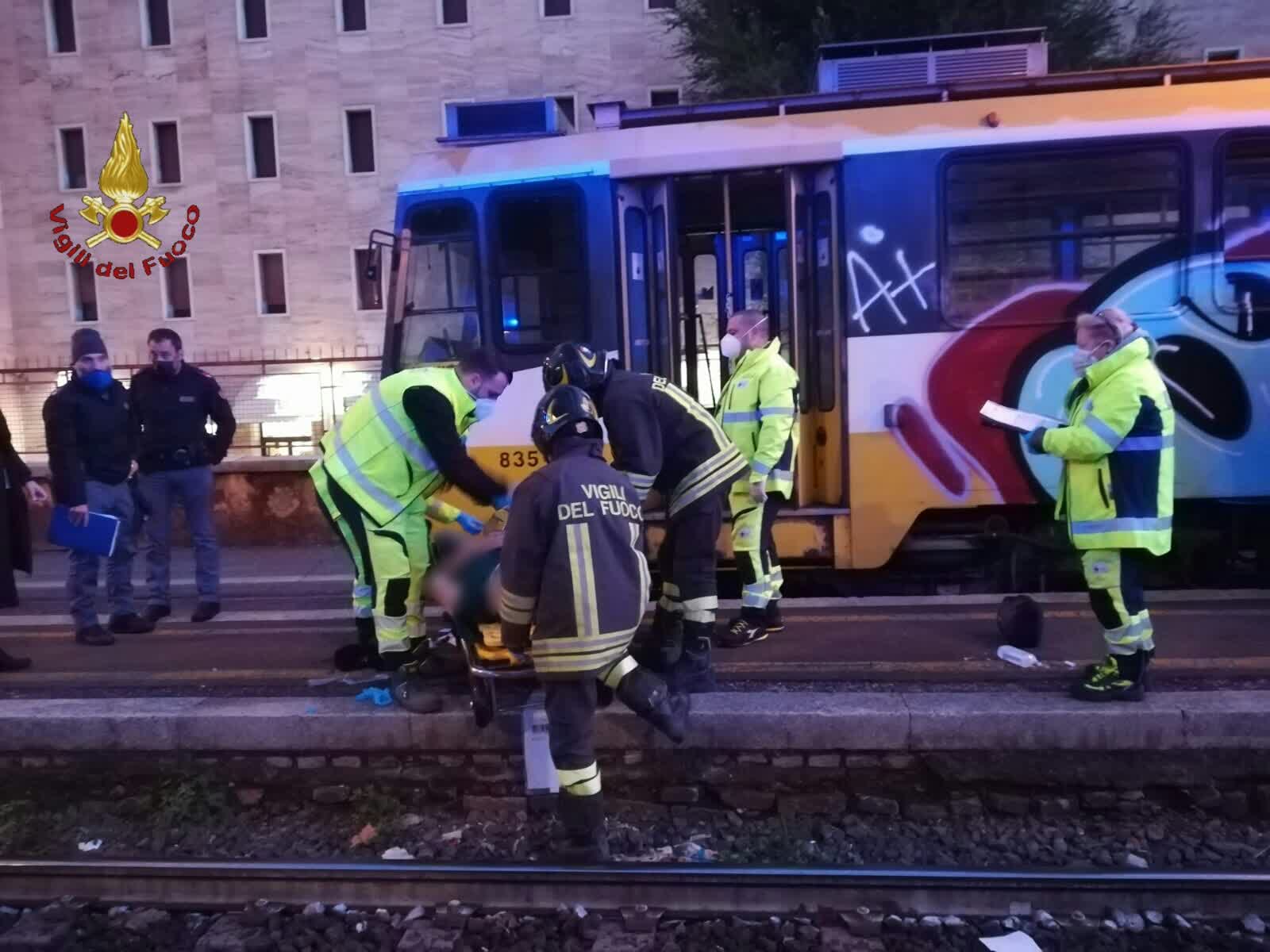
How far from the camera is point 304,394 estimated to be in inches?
502

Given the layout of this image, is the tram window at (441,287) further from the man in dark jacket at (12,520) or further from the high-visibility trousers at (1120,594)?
the high-visibility trousers at (1120,594)

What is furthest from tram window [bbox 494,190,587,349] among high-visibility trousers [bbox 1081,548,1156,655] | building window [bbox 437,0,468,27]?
building window [bbox 437,0,468,27]

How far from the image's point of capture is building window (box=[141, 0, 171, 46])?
24188mm

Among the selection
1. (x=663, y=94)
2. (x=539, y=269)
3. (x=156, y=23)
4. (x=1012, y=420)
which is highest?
(x=156, y=23)

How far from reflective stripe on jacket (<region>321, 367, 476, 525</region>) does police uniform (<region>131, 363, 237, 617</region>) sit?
83.0 inches

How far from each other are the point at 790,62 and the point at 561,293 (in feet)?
33.4

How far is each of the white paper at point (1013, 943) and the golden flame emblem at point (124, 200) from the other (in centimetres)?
2542

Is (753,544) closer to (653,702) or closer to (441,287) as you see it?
(653,702)

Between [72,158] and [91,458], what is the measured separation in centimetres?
2246

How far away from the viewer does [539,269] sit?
23.0 ft

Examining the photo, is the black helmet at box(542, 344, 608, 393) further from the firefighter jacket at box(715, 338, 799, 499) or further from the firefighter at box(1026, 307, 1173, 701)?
the firefighter at box(1026, 307, 1173, 701)

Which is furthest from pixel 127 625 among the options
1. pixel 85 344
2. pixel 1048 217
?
pixel 1048 217

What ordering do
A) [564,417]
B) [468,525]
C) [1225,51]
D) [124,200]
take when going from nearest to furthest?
1. [564,417]
2. [468,525]
3. [1225,51]
4. [124,200]

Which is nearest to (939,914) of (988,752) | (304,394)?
(988,752)
